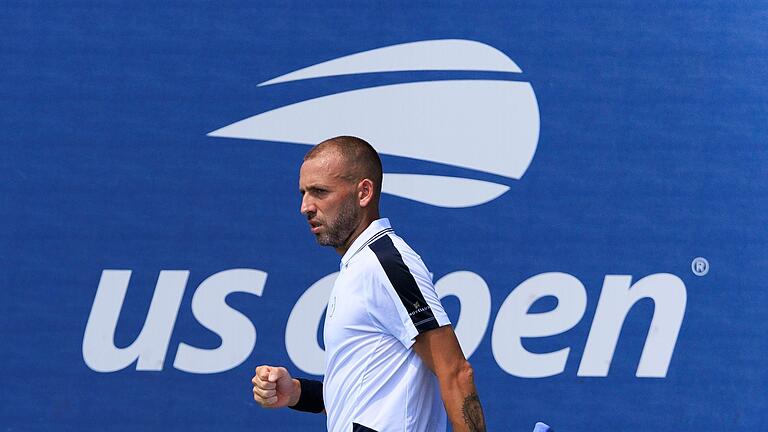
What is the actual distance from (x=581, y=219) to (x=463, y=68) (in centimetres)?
59

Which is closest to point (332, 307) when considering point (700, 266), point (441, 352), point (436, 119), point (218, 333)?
point (441, 352)

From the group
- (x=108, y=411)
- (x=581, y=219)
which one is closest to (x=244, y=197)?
(x=108, y=411)

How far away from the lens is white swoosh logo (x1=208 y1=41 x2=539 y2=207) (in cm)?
290

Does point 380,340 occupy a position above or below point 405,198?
below

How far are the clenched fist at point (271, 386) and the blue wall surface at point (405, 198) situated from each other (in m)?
0.99

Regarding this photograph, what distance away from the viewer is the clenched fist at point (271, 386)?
177cm

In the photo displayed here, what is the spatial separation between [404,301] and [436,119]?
53.4 inches

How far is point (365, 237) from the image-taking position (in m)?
1.78

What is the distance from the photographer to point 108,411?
2820 millimetres

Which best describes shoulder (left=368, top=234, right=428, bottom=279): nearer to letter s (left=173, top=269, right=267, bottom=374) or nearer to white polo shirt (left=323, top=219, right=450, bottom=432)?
white polo shirt (left=323, top=219, right=450, bottom=432)

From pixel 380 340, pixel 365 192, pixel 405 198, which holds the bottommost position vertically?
pixel 380 340

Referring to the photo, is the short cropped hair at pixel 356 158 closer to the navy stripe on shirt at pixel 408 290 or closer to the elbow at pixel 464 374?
the navy stripe on shirt at pixel 408 290

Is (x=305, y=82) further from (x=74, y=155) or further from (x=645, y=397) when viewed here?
(x=645, y=397)

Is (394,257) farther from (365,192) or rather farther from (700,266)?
(700,266)
